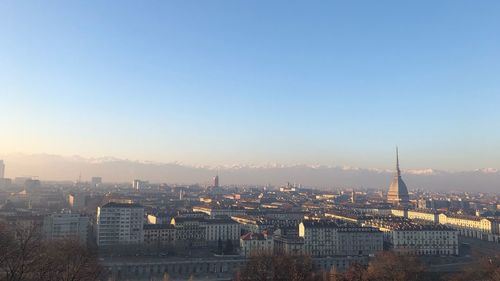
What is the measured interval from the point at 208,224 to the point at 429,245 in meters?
22.5

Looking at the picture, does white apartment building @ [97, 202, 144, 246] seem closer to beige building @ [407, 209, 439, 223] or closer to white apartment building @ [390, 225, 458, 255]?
A: white apartment building @ [390, 225, 458, 255]

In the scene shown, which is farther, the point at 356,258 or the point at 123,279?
the point at 356,258

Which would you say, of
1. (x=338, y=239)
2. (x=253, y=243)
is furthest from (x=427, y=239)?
(x=253, y=243)

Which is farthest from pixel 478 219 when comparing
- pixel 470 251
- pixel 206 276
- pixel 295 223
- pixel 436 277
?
pixel 206 276

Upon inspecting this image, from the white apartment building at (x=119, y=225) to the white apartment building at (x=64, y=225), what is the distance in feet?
10.3

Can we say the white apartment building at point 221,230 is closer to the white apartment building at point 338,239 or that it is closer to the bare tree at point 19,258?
the white apartment building at point 338,239

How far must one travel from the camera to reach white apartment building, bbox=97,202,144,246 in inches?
1800

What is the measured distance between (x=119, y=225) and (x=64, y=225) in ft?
20.2

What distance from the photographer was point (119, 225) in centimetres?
4638

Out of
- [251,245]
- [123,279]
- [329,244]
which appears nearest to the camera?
[123,279]

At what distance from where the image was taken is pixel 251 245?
42375mm

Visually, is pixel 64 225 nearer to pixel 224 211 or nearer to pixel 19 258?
pixel 224 211

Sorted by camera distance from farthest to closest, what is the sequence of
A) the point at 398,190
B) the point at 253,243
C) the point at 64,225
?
the point at 398,190 < the point at 64,225 < the point at 253,243

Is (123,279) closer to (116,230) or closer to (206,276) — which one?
(206,276)
